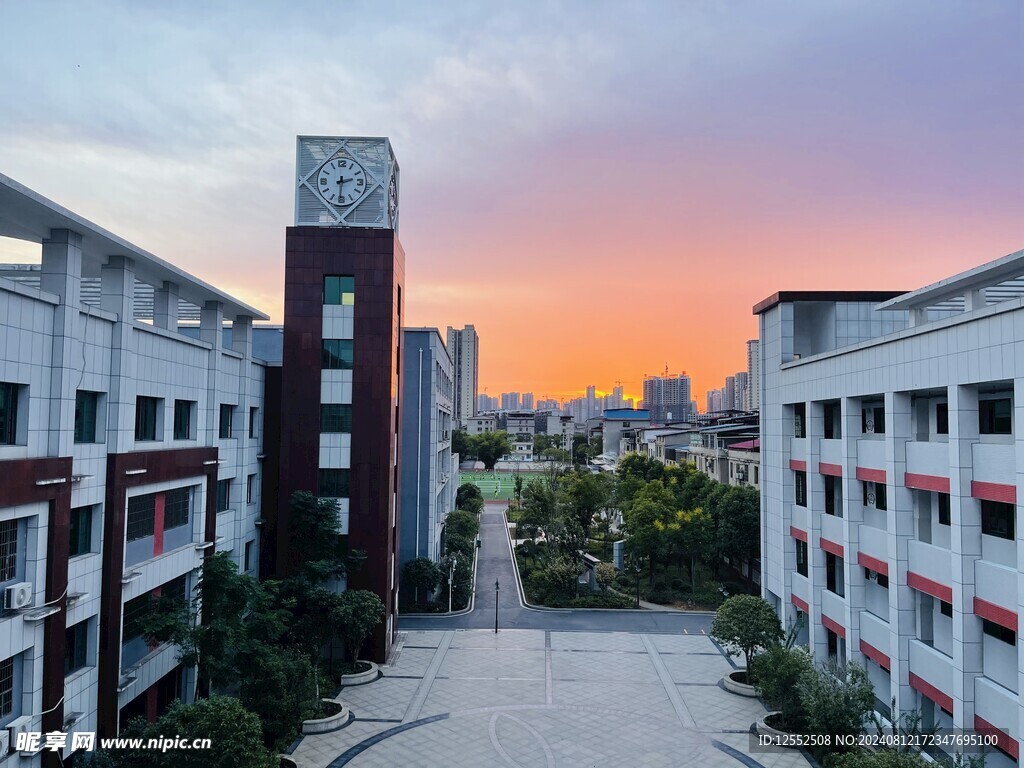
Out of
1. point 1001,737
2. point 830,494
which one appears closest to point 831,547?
point 830,494

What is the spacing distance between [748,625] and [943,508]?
9015mm

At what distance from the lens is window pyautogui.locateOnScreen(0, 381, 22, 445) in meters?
13.1

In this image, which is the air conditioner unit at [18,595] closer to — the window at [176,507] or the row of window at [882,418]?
the window at [176,507]

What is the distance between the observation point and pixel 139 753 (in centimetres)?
1418

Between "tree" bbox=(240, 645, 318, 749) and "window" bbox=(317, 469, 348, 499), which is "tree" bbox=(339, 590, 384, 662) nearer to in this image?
"tree" bbox=(240, 645, 318, 749)

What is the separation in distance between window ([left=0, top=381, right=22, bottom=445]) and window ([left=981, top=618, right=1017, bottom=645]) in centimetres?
2077

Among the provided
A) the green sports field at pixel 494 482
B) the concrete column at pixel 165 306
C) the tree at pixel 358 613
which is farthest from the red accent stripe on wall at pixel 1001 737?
the green sports field at pixel 494 482

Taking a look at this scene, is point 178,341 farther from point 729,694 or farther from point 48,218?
point 729,694

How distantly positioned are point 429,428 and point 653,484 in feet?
68.2

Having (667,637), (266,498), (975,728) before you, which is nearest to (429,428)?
(266,498)

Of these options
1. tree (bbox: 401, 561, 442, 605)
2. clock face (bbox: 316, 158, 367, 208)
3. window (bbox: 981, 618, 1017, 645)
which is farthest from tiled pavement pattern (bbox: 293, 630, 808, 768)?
clock face (bbox: 316, 158, 367, 208)

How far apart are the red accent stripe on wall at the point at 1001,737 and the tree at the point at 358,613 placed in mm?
17616

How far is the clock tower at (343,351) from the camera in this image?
→ 86.2ft

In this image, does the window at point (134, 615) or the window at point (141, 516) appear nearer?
the window at point (134, 615)
